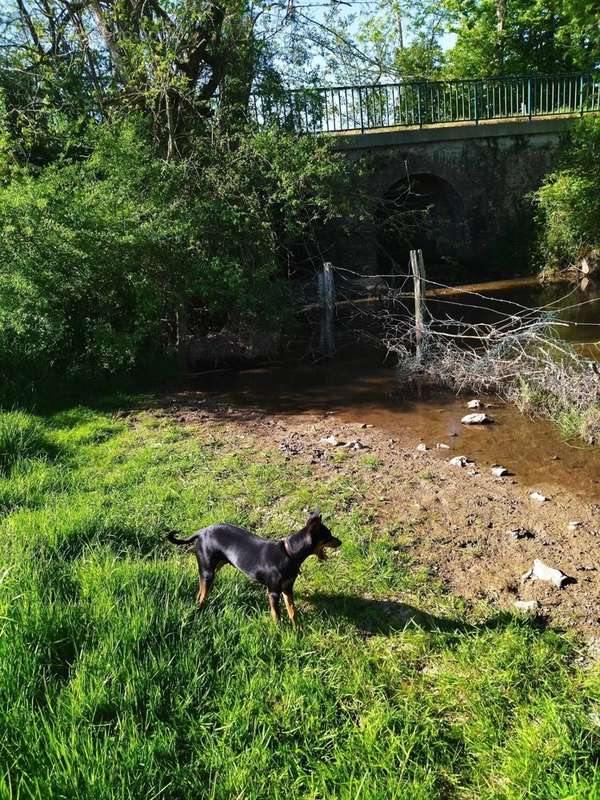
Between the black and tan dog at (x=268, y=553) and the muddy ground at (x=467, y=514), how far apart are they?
52.3 inches

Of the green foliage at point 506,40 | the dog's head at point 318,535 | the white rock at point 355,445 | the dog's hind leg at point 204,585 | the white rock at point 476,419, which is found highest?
the green foliage at point 506,40

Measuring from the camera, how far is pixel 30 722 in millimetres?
2594

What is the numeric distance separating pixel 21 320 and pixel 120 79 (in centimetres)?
598

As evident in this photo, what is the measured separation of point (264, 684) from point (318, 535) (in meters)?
0.76

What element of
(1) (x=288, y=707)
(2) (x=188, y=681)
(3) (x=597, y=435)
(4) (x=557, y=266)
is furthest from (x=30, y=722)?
(4) (x=557, y=266)

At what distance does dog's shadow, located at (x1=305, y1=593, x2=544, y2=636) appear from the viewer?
3754mm

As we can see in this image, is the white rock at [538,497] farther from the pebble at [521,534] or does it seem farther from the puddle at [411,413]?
the pebble at [521,534]

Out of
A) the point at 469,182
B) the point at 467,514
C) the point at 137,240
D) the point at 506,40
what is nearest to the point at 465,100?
the point at 469,182

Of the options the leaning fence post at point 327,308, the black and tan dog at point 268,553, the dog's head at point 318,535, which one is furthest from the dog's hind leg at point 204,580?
the leaning fence post at point 327,308

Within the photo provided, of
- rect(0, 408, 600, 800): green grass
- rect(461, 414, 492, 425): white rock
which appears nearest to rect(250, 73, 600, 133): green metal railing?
rect(461, 414, 492, 425): white rock

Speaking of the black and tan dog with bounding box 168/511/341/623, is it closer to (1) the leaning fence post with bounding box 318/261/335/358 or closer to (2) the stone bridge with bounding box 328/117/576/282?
(1) the leaning fence post with bounding box 318/261/335/358

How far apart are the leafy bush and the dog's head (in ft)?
12.5

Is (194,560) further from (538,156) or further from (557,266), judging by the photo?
(538,156)

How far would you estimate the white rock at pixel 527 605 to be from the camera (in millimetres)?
3930
